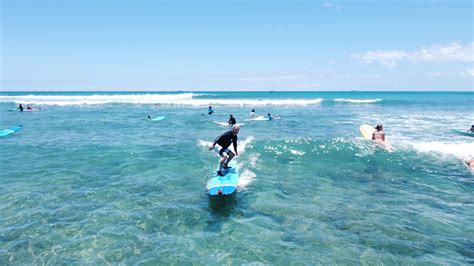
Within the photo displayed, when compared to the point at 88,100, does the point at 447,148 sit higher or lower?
lower

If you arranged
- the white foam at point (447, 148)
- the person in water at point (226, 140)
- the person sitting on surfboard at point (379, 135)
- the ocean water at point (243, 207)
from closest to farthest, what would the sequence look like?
1. the ocean water at point (243, 207)
2. the person in water at point (226, 140)
3. the white foam at point (447, 148)
4. the person sitting on surfboard at point (379, 135)

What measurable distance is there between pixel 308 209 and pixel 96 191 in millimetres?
7595

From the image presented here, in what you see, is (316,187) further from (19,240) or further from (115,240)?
(19,240)

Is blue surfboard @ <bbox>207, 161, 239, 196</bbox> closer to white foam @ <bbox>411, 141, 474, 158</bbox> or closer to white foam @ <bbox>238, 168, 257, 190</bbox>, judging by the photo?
white foam @ <bbox>238, 168, 257, 190</bbox>

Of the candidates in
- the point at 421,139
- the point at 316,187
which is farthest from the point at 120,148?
the point at 421,139

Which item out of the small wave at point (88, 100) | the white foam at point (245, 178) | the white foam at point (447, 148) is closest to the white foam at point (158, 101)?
the small wave at point (88, 100)

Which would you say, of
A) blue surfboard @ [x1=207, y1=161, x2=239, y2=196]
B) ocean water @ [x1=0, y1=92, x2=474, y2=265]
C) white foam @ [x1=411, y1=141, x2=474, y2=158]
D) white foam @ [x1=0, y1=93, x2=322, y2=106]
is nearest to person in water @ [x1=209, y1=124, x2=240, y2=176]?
blue surfboard @ [x1=207, y1=161, x2=239, y2=196]

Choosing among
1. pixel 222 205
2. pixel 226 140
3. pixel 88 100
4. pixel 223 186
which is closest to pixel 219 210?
pixel 222 205

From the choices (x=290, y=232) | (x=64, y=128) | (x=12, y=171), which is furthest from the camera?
(x=64, y=128)

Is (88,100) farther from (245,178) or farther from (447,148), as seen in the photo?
(447,148)

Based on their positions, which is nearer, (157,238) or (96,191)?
(157,238)

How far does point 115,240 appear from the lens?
25.5ft

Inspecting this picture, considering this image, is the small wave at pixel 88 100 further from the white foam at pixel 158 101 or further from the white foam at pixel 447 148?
the white foam at pixel 447 148

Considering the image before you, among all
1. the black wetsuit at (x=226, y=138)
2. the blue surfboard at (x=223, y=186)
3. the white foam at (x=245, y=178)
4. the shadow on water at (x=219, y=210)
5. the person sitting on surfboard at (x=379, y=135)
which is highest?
the black wetsuit at (x=226, y=138)
